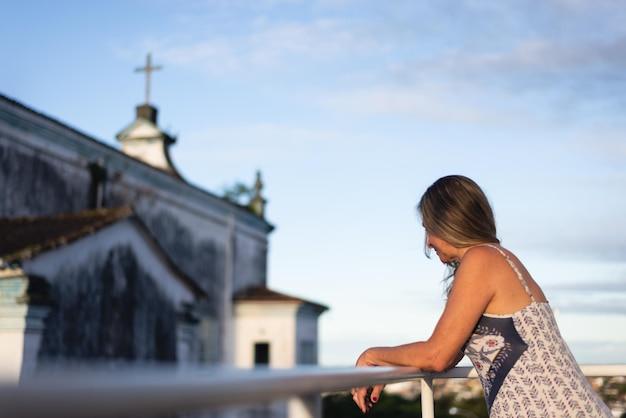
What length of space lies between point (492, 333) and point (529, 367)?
130 mm

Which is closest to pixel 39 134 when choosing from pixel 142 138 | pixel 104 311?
pixel 104 311

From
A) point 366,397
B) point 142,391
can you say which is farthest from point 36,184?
point 142,391

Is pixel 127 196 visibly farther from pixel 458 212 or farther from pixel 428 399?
pixel 458 212

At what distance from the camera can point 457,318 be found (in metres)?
2.03

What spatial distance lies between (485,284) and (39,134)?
543 inches

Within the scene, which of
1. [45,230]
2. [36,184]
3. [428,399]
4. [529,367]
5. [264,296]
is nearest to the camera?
[529,367]

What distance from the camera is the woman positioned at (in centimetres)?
201

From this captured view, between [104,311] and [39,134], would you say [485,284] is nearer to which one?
[104,311]

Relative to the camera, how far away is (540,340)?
80.6 inches

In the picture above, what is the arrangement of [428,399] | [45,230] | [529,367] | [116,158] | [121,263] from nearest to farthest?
1. [529,367]
2. [428,399]
3. [45,230]
4. [121,263]
5. [116,158]

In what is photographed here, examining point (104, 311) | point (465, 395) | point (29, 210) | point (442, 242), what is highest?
point (29, 210)

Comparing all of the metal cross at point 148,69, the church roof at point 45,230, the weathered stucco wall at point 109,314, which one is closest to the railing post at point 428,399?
the weathered stucco wall at point 109,314

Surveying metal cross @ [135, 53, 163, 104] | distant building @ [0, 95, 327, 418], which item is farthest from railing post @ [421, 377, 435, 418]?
metal cross @ [135, 53, 163, 104]

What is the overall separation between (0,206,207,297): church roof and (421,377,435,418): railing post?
907 centimetres
